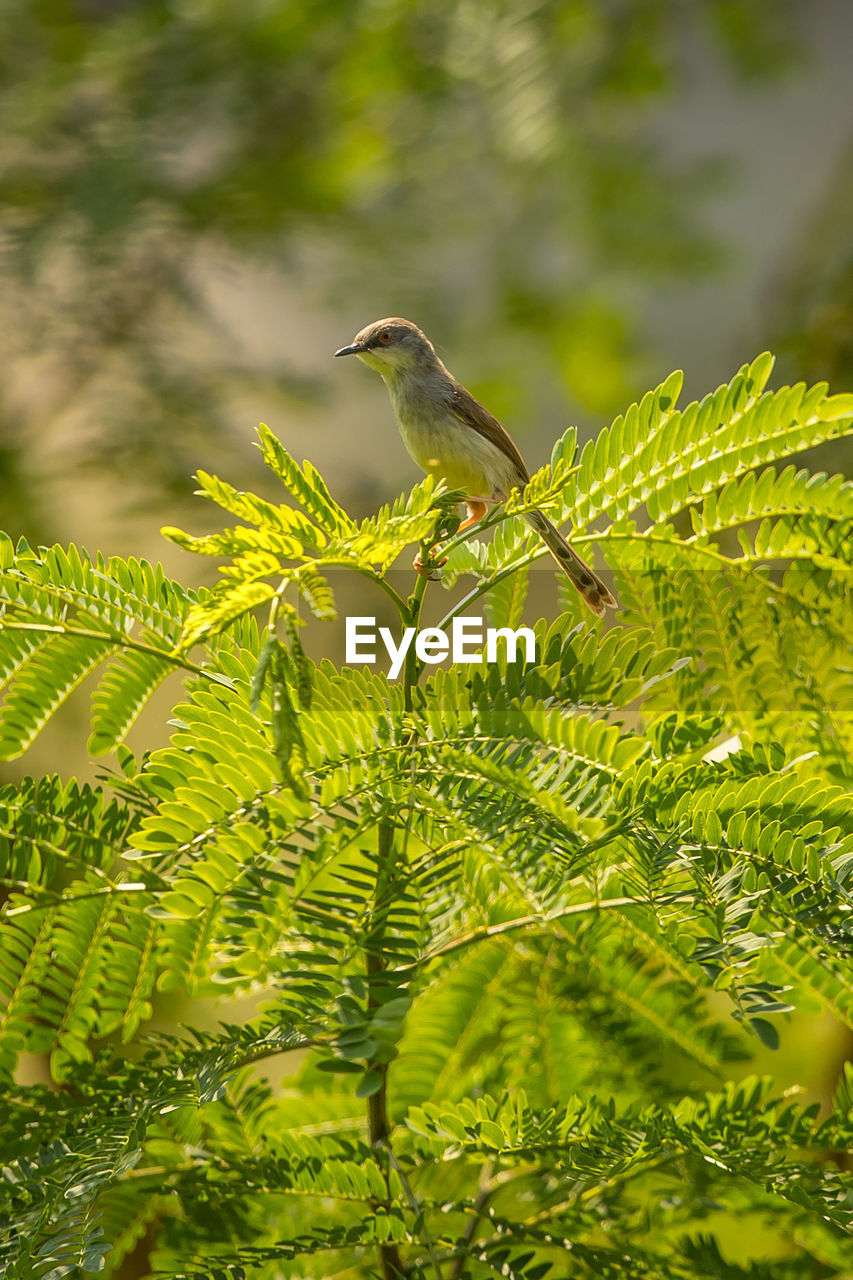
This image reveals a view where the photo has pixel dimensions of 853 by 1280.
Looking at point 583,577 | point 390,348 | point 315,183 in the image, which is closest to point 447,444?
point 390,348

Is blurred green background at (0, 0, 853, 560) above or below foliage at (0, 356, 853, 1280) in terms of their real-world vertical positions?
above

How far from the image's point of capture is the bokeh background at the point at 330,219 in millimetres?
A: 2529

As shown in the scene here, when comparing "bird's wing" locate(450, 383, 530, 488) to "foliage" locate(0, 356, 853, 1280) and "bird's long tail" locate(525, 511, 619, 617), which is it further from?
"foliage" locate(0, 356, 853, 1280)

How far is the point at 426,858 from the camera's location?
935 mm

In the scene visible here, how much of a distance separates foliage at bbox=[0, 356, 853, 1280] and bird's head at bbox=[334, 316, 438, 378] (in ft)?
3.15

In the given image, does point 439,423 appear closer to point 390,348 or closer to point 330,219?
point 390,348

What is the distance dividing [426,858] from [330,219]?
2.43 meters

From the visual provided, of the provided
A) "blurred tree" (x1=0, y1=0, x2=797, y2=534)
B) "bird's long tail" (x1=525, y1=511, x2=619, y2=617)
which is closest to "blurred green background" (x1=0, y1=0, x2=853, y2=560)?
"blurred tree" (x1=0, y1=0, x2=797, y2=534)

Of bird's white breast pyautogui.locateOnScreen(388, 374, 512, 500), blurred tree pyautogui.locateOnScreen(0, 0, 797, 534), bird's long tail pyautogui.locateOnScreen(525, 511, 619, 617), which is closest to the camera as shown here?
bird's long tail pyautogui.locateOnScreen(525, 511, 619, 617)

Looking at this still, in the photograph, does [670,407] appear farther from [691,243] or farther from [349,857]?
[691,243]

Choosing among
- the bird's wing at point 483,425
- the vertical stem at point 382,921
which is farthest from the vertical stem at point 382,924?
the bird's wing at point 483,425

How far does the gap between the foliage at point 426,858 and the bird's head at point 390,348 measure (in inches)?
37.8

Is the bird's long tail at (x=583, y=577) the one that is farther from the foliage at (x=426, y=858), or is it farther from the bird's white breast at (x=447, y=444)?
the bird's white breast at (x=447, y=444)

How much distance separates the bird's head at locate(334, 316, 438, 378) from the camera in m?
2.04
